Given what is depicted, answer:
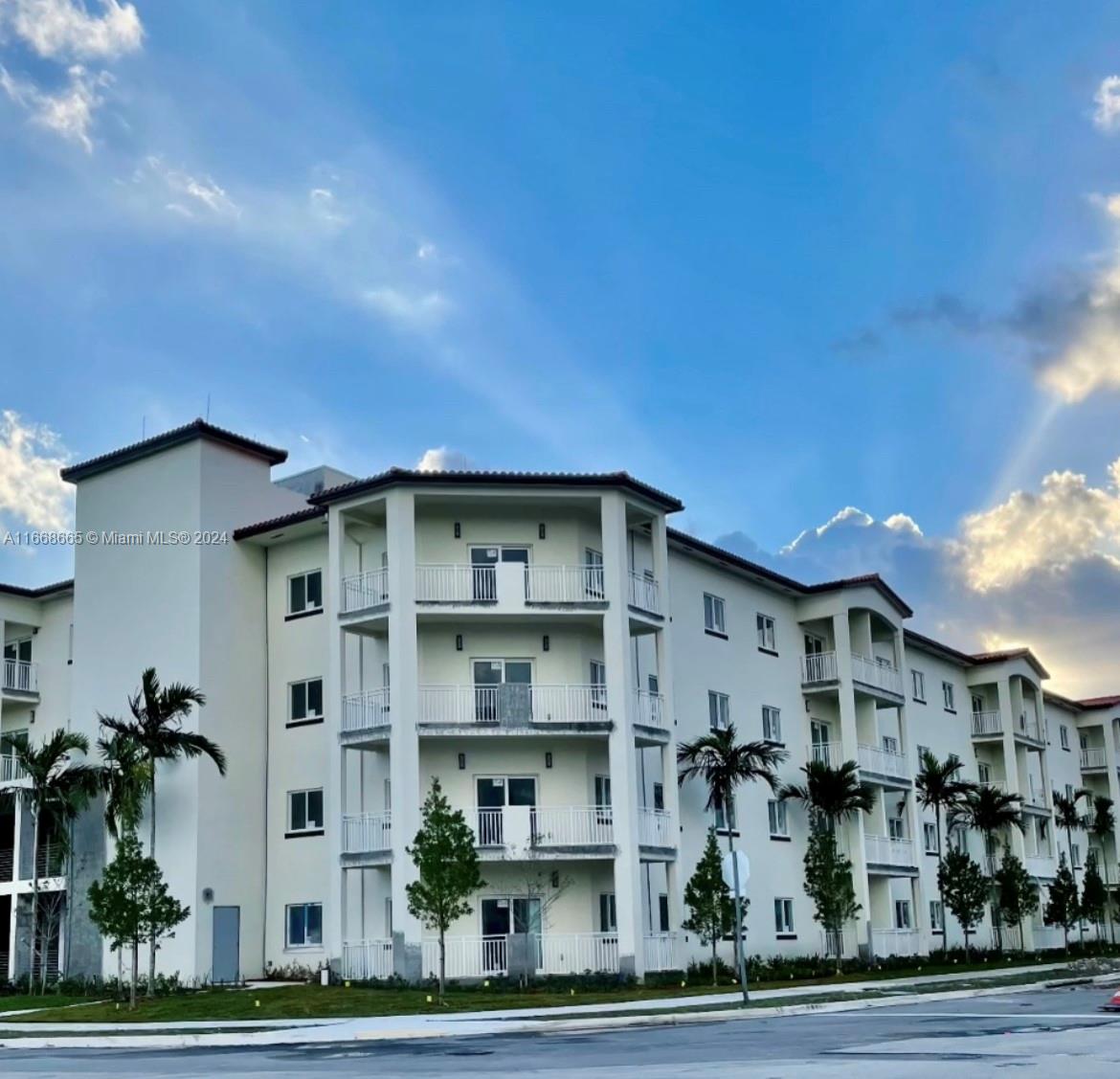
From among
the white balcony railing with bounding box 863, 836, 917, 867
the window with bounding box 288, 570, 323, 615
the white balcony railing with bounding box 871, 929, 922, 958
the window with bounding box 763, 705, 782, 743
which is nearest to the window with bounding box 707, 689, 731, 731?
the window with bounding box 763, 705, 782, 743

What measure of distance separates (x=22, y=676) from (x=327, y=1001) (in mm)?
24131

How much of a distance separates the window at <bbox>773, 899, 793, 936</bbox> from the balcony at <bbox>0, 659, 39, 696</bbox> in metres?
26.3

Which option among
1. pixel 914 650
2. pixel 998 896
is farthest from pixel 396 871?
pixel 998 896

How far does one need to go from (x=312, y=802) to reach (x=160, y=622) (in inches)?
277

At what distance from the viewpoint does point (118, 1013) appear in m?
33.1

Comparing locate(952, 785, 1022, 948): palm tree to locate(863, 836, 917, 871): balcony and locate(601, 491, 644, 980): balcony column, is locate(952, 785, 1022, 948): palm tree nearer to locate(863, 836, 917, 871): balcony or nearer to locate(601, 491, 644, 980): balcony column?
locate(863, 836, 917, 871): balcony

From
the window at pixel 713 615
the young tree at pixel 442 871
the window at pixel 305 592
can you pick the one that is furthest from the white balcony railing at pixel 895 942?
the window at pixel 305 592

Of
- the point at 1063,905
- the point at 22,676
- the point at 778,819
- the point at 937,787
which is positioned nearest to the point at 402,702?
the point at 778,819

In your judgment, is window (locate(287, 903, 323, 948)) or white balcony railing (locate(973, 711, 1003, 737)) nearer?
window (locate(287, 903, 323, 948))

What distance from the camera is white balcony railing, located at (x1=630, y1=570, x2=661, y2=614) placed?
1713 inches

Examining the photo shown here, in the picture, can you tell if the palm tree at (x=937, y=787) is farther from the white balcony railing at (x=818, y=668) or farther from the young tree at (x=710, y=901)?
the young tree at (x=710, y=901)

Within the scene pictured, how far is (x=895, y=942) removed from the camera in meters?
53.7

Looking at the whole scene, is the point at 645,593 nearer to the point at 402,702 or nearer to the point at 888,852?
the point at 402,702

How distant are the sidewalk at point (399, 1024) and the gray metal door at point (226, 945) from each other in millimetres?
10962
